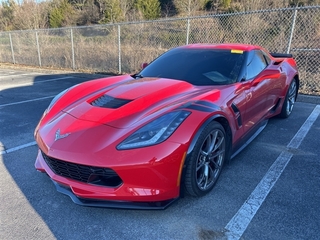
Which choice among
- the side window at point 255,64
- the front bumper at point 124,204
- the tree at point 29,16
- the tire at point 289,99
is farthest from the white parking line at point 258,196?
the tree at point 29,16

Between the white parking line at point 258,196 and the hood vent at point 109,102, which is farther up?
the hood vent at point 109,102

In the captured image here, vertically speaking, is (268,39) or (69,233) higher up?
(268,39)

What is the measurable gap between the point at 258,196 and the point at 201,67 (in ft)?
5.35

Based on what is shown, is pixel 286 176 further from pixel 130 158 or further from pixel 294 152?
pixel 130 158

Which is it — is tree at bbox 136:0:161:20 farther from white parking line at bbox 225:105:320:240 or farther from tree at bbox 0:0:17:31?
white parking line at bbox 225:105:320:240

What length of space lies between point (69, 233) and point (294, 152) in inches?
110

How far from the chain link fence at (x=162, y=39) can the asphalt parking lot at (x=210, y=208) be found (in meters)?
4.13

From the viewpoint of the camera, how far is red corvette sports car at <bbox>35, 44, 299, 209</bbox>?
1939 mm

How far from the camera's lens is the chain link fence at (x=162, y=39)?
654cm

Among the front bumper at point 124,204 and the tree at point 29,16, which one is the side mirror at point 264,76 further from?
the tree at point 29,16

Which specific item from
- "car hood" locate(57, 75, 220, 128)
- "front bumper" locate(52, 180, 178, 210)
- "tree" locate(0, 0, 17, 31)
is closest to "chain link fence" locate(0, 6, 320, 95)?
"car hood" locate(57, 75, 220, 128)

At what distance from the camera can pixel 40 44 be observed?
42.9 ft

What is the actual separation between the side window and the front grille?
6.82 ft

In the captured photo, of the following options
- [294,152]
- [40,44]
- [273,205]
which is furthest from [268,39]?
[40,44]
